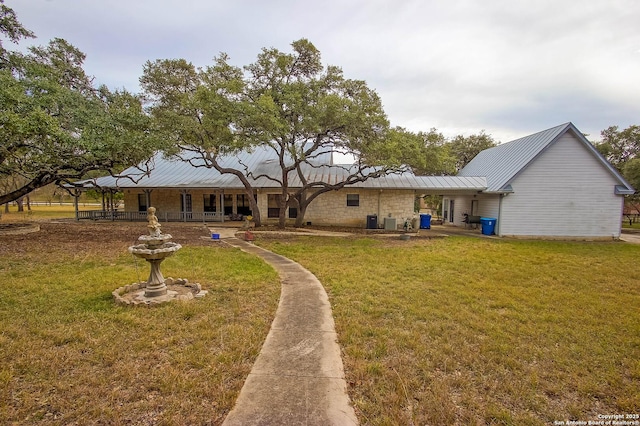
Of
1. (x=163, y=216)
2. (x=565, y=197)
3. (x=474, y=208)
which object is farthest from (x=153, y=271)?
(x=474, y=208)

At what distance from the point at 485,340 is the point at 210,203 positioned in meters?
21.5

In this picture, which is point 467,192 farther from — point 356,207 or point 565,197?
point 356,207

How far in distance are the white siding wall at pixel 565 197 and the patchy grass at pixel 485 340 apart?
7.41 meters

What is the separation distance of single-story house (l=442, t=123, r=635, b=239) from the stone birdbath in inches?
631

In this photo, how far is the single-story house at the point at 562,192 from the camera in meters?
15.5

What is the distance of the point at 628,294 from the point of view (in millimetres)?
6605

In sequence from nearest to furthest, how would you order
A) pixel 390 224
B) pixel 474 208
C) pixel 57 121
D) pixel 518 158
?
pixel 57 121
pixel 518 158
pixel 390 224
pixel 474 208

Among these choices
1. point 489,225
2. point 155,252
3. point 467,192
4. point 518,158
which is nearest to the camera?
point 155,252

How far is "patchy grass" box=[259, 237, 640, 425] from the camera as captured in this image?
3.00 meters

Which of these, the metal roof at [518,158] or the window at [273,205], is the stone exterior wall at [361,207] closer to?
the window at [273,205]

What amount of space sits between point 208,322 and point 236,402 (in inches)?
80.7

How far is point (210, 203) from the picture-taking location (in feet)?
74.7

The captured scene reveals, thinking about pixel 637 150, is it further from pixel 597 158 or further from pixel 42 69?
pixel 42 69

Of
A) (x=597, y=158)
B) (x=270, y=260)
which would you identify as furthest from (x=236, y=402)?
(x=597, y=158)
